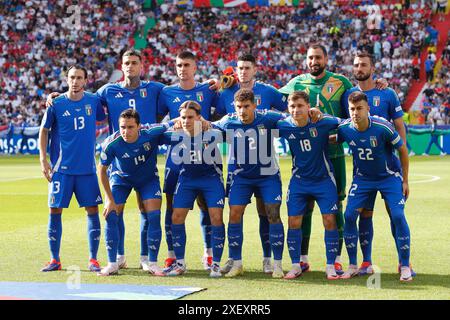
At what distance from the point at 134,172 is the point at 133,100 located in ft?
3.03

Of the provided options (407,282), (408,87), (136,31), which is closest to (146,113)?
(407,282)

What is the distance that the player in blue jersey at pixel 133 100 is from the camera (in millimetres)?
9477

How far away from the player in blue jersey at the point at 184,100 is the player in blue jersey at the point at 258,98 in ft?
0.62

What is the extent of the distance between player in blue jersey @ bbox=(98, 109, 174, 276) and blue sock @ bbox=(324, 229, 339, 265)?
177cm

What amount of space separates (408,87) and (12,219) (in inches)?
949

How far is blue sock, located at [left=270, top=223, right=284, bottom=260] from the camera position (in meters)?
8.79

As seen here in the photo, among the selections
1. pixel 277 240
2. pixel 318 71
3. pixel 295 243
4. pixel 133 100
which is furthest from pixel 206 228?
pixel 318 71

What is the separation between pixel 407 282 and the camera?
8.24m

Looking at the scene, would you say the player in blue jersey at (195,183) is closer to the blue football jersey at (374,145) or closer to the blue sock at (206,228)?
the blue sock at (206,228)

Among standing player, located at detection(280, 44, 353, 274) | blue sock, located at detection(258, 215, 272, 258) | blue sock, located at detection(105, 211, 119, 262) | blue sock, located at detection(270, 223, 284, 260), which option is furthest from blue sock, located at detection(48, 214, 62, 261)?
standing player, located at detection(280, 44, 353, 274)

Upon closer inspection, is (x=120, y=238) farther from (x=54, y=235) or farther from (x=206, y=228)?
(x=206, y=228)

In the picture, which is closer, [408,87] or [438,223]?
[438,223]

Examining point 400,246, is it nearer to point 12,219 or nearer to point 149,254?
point 149,254

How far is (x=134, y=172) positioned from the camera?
360 inches
